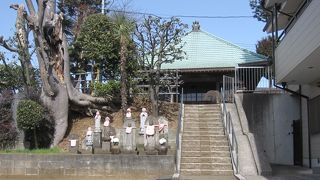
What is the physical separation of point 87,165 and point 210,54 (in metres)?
16.8

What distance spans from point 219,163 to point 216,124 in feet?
14.1

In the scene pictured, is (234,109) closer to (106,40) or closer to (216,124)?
(216,124)

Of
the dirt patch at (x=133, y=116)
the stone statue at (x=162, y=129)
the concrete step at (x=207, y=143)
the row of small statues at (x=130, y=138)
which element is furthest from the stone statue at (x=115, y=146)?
the dirt patch at (x=133, y=116)

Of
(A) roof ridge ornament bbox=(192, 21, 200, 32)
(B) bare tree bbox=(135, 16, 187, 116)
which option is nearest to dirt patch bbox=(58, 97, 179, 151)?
(B) bare tree bbox=(135, 16, 187, 116)

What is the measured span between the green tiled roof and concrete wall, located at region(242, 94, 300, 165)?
6893 millimetres

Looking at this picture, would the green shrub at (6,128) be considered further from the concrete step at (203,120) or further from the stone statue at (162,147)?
the stone statue at (162,147)

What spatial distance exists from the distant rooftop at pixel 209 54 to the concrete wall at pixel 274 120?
6.88 m

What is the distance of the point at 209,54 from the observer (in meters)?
34.1

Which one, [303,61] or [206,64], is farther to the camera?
[206,64]

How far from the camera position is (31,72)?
30703mm

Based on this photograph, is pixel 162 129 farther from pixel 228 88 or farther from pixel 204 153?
pixel 228 88

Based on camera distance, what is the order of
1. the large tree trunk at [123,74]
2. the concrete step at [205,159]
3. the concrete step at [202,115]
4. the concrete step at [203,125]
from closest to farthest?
the concrete step at [205,159]
the concrete step at [203,125]
the concrete step at [202,115]
the large tree trunk at [123,74]

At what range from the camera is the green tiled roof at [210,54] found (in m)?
32.2

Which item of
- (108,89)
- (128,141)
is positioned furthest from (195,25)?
(128,141)
